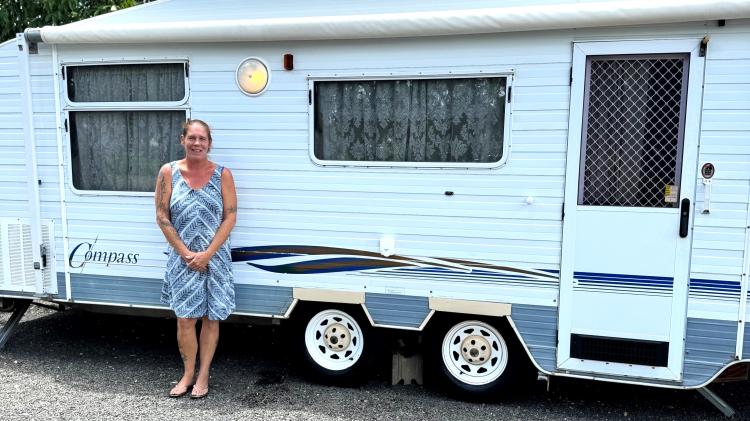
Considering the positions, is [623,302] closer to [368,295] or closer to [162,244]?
[368,295]

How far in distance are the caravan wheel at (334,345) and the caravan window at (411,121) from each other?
113cm

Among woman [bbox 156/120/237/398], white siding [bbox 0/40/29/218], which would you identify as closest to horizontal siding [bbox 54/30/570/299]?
woman [bbox 156/120/237/398]

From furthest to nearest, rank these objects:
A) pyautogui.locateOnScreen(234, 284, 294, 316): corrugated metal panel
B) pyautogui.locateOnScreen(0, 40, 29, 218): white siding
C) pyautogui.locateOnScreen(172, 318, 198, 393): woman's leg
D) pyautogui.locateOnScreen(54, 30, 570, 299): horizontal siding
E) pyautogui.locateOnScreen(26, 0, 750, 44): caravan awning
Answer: pyautogui.locateOnScreen(0, 40, 29, 218): white siding < pyautogui.locateOnScreen(234, 284, 294, 316): corrugated metal panel < pyautogui.locateOnScreen(172, 318, 198, 393): woman's leg < pyautogui.locateOnScreen(54, 30, 570, 299): horizontal siding < pyautogui.locateOnScreen(26, 0, 750, 44): caravan awning

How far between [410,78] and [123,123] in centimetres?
215

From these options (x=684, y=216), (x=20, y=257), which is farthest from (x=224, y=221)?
(x=684, y=216)

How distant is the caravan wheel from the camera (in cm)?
412

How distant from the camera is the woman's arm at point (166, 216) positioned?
3.87 meters

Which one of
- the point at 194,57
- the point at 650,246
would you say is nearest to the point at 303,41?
the point at 194,57

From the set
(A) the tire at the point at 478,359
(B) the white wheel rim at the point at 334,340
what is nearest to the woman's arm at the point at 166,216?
(B) the white wheel rim at the point at 334,340

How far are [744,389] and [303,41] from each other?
3990 mm

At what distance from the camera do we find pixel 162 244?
4.24 metres

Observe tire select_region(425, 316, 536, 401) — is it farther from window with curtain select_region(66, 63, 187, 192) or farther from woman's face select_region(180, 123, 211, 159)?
window with curtain select_region(66, 63, 187, 192)

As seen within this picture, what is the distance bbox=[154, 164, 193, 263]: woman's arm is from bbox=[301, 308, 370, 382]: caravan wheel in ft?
3.22

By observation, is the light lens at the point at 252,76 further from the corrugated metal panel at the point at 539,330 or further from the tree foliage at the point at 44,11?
the tree foliage at the point at 44,11
